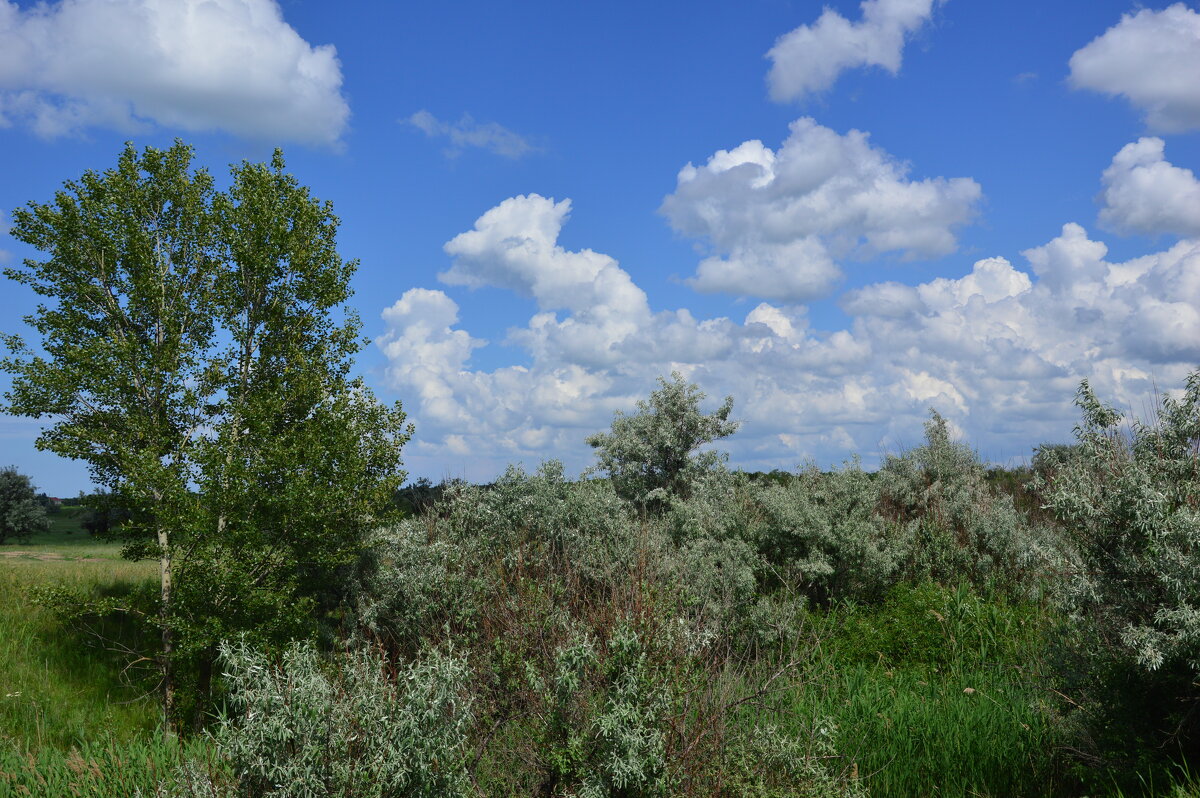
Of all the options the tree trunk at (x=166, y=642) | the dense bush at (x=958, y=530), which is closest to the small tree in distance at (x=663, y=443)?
the dense bush at (x=958, y=530)

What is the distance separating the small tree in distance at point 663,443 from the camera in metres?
21.1

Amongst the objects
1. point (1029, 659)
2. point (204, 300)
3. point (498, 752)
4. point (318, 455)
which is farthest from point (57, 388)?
point (1029, 659)

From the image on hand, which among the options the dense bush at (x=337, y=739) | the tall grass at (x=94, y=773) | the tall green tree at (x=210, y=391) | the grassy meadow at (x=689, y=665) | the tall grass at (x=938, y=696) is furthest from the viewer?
the tall green tree at (x=210, y=391)

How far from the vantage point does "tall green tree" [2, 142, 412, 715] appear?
507 inches

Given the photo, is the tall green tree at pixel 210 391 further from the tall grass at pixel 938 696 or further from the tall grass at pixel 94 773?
the tall grass at pixel 938 696

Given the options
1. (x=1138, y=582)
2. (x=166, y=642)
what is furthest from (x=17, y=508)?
(x=1138, y=582)

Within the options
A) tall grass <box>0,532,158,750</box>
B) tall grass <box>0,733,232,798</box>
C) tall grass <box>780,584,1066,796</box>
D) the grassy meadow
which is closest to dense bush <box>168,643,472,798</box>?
the grassy meadow

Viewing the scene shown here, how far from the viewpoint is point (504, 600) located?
31.6ft

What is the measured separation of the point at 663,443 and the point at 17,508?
29.0m

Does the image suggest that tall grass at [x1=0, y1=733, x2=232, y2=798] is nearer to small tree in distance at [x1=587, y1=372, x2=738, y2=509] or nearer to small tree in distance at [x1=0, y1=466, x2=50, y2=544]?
small tree in distance at [x1=587, y1=372, x2=738, y2=509]

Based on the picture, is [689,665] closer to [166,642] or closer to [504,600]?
[504,600]

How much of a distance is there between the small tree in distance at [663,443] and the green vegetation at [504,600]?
0.08 metres

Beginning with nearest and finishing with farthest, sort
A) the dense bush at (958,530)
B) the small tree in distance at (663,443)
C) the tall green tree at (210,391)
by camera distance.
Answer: the tall green tree at (210,391), the dense bush at (958,530), the small tree in distance at (663,443)

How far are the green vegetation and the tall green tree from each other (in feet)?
0.22
